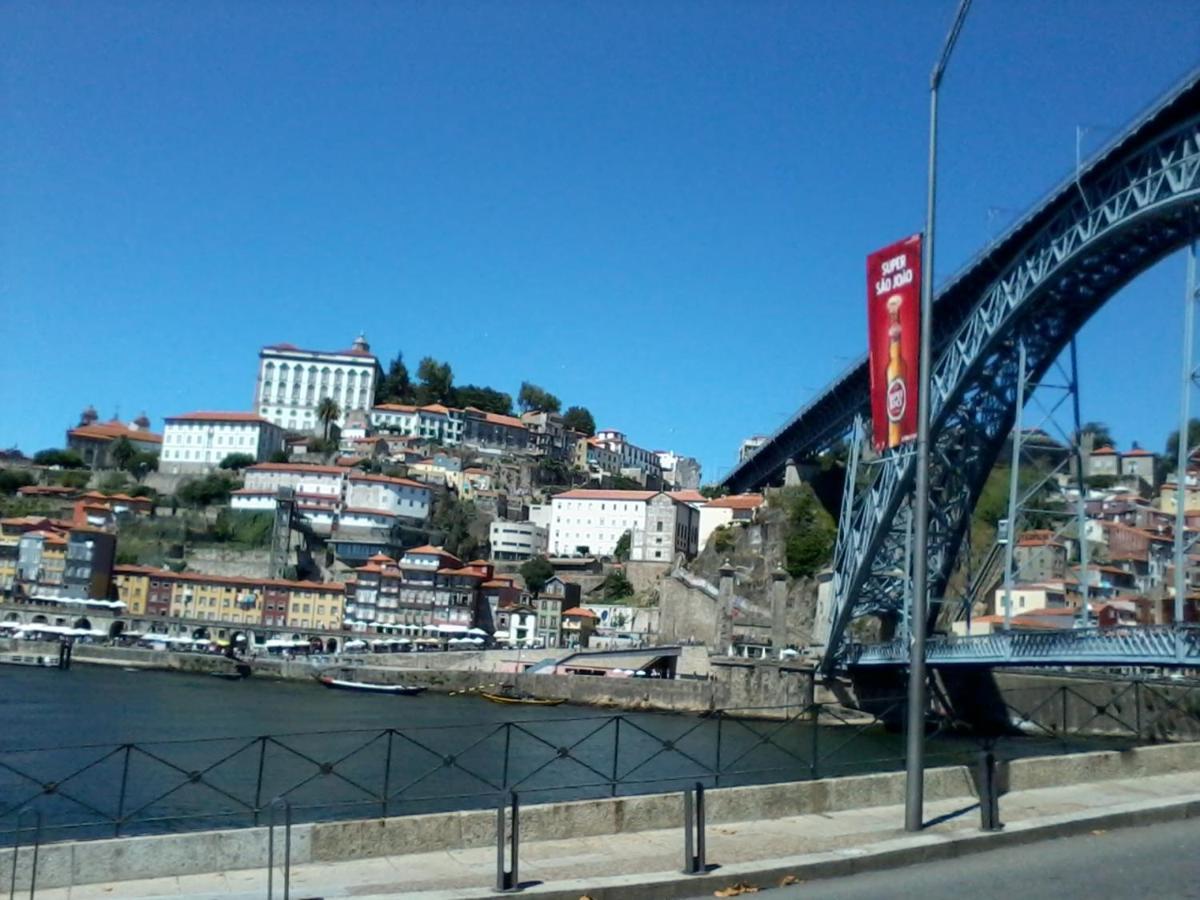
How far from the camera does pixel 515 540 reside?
64438 mm

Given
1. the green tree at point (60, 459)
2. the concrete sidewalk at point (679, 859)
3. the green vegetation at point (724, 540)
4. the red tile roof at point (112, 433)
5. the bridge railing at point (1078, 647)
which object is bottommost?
the concrete sidewalk at point (679, 859)

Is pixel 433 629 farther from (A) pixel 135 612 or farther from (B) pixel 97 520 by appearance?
(B) pixel 97 520

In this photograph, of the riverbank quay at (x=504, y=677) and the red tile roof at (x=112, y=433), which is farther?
the red tile roof at (x=112, y=433)

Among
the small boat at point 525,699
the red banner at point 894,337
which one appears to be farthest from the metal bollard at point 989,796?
the small boat at point 525,699

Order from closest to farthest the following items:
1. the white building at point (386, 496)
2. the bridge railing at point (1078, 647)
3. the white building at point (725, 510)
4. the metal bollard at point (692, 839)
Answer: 1. the metal bollard at point (692, 839)
2. the bridge railing at point (1078, 647)
3. the white building at point (725, 510)
4. the white building at point (386, 496)

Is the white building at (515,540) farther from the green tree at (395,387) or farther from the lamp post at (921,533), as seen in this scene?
the lamp post at (921,533)

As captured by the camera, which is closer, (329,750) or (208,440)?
(329,750)

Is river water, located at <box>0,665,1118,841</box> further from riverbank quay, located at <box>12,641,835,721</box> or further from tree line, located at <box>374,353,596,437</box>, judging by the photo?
tree line, located at <box>374,353,596,437</box>

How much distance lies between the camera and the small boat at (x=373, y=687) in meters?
39.8

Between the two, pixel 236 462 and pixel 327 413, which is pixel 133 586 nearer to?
pixel 236 462

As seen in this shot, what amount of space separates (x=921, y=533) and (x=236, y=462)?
67295 mm

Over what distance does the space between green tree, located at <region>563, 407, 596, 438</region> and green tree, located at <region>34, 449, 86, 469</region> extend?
107 ft

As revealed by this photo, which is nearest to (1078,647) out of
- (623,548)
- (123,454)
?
(623,548)

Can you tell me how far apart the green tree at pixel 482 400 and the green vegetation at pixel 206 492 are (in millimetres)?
22043
